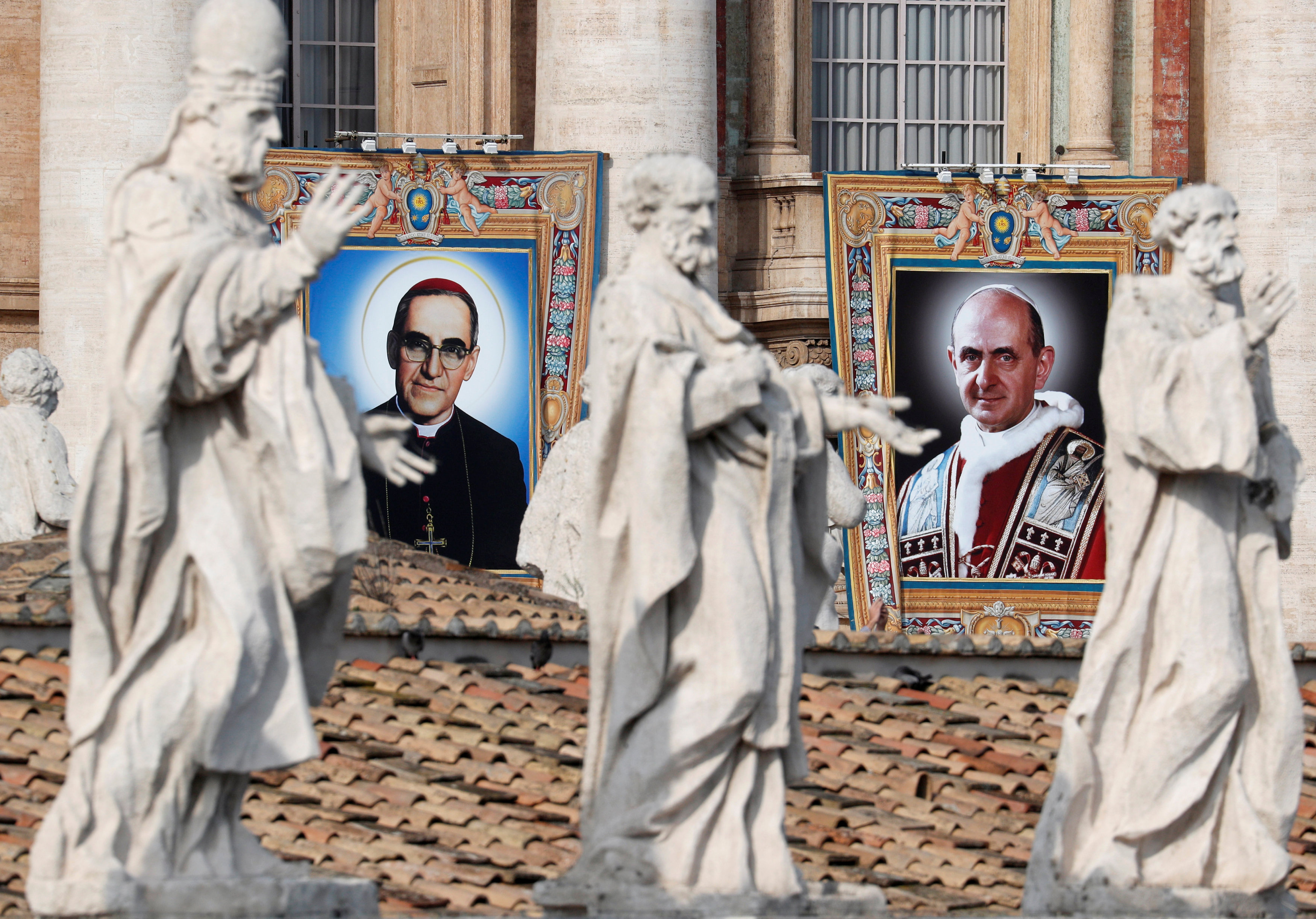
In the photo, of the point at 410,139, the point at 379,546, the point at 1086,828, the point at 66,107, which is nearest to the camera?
the point at 1086,828

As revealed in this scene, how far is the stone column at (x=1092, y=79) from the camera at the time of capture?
76.7 feet

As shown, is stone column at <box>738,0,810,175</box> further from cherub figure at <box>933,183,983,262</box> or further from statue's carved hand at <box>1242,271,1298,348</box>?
statue's carved hand at <box>1242,271,1298,348</box>

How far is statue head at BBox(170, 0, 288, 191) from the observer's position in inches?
327

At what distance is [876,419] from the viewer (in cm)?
875

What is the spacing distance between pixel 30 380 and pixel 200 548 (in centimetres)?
791

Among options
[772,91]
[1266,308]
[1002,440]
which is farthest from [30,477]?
[772,91]

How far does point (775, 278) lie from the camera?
22.8 m

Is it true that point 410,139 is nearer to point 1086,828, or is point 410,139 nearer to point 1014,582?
point 1014,582

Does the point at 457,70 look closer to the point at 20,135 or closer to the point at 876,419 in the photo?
the point at 20,135

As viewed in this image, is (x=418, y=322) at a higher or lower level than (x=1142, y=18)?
lower

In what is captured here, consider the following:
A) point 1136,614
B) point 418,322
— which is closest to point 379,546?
point 418,322

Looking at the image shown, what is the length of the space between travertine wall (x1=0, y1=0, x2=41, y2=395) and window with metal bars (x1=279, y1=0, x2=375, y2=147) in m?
1.94

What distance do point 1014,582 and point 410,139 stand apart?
5.56 m

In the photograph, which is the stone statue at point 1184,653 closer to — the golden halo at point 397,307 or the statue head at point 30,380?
the statue head at point 30,380
